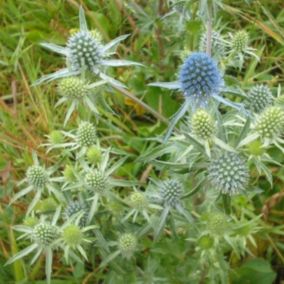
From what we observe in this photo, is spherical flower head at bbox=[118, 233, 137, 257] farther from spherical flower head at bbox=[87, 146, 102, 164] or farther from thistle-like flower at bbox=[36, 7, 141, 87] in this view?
thistle-like flower at bbox=[36, 7, 141, 87]

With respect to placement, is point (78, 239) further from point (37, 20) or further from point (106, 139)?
point (37, 20)

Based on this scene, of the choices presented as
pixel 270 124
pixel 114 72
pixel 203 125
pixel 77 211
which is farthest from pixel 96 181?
pixel 114 72

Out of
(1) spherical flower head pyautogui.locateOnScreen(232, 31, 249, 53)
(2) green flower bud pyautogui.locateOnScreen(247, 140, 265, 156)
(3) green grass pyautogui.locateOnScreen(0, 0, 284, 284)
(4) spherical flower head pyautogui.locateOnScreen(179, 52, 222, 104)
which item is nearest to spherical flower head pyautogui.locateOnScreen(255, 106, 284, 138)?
(2) green flower bud pyautogui.locateOnScreen(247, 140, 265, 156)

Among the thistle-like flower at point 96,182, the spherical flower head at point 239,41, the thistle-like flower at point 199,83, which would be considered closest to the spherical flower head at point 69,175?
the thistle-like flower at point 96,182

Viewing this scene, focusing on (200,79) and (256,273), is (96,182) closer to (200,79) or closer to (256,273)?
(200,79)

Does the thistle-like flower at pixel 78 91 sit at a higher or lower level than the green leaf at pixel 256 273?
higher

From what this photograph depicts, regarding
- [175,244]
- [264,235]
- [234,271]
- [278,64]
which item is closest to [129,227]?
[175,244]

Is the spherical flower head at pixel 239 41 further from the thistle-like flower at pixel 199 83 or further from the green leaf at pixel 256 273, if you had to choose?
the green leaf at pixel 256 273
